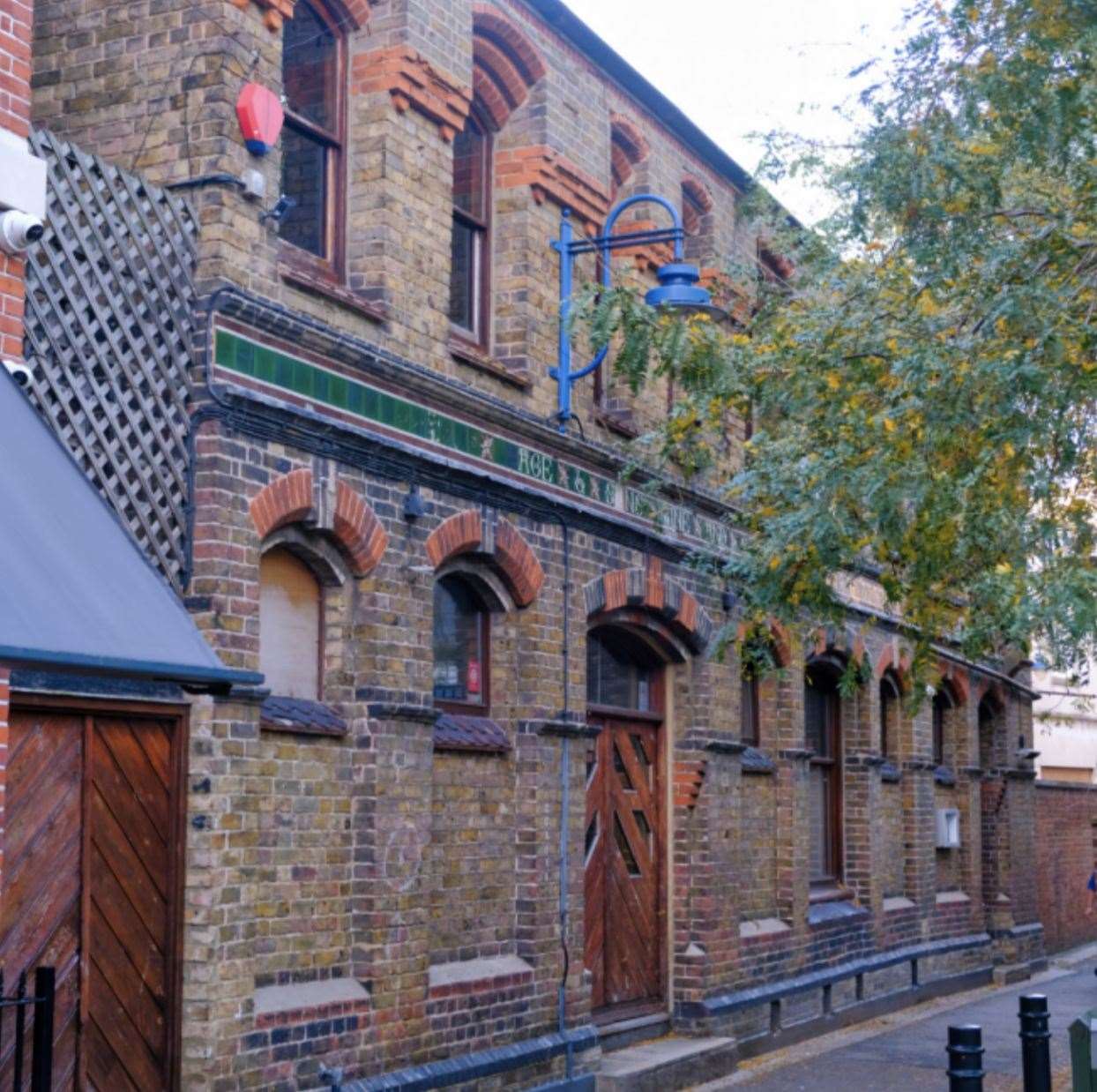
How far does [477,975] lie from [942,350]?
5010mm

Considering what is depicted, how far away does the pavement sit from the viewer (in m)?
14.6

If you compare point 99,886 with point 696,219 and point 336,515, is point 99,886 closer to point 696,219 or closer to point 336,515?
point 336,515

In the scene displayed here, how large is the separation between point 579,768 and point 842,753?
712 cm

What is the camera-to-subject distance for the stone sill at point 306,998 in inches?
399

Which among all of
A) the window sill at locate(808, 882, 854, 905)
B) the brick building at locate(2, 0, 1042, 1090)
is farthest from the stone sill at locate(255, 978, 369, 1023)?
the window sill at locate(808, 882, 854, 905)

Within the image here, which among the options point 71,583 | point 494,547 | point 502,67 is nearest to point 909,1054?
point 494,547

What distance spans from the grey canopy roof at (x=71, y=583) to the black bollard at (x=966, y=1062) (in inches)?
136

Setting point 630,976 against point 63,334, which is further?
point 630,976

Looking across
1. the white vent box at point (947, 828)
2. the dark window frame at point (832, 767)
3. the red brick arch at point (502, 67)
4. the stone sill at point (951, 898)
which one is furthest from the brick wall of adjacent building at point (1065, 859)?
the red brick arch at point (502, 67)

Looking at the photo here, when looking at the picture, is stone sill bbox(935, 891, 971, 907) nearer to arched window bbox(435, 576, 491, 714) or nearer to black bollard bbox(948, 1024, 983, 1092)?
arched window bbox(435, 576, 491, 714)

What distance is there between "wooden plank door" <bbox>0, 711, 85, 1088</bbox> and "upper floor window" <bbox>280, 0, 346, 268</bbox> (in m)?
3.83

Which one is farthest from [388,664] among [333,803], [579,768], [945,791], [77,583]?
[945,791]

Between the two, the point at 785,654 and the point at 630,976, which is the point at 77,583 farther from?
the point at 785,654

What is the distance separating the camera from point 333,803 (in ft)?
35.9
